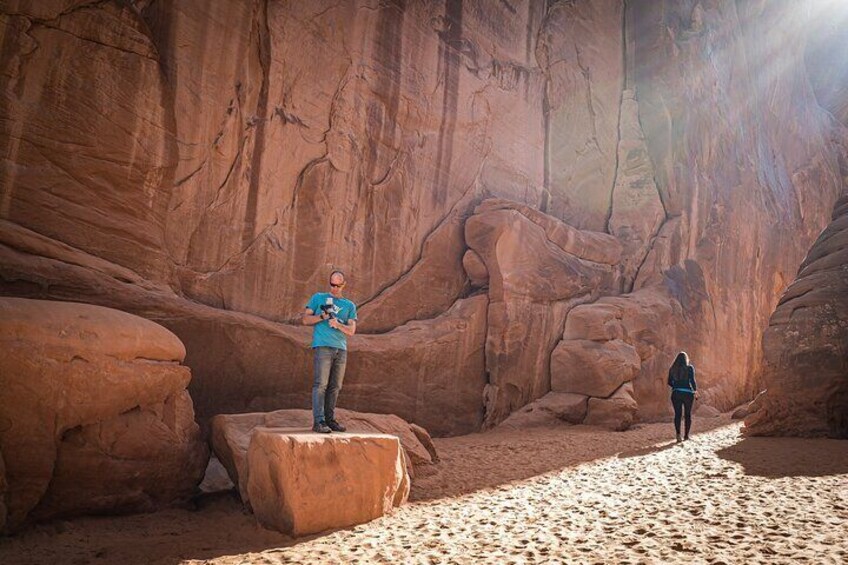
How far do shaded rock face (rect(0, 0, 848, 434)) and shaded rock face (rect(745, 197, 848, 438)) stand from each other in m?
3.56

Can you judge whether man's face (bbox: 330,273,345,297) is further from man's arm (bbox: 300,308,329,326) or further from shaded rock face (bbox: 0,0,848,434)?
shaded rock face (bbox: 0,0,848,434)

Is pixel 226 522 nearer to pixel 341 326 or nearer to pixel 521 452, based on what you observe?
pixel 341 326

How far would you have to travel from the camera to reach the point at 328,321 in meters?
5.92

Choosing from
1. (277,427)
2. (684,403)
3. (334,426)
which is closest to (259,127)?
(277,427)

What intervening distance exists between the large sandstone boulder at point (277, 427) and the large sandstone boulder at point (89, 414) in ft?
1.13

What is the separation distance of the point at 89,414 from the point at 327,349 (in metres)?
2.44

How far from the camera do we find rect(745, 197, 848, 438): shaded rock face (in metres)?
8.66

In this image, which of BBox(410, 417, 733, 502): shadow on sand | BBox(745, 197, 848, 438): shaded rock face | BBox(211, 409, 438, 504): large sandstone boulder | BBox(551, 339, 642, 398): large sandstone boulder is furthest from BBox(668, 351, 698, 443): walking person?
BBox(211, 409, 438, 504): large sandstone boulder

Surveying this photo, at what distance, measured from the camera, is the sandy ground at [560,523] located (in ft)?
12.4

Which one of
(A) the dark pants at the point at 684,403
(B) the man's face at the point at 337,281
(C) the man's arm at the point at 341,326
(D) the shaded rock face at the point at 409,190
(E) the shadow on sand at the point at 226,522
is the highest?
(D) the shaded rock face at the point at 409,190

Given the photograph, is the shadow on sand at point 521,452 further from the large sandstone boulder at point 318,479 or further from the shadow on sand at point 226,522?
the large sandstone boulder at point 318,479

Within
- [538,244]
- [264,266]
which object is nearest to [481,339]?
[538,244]

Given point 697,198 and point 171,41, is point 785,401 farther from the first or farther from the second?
point 171,41


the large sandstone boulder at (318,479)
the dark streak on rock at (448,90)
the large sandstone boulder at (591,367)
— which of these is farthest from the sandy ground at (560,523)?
the dark streak on rock at (448,90)
